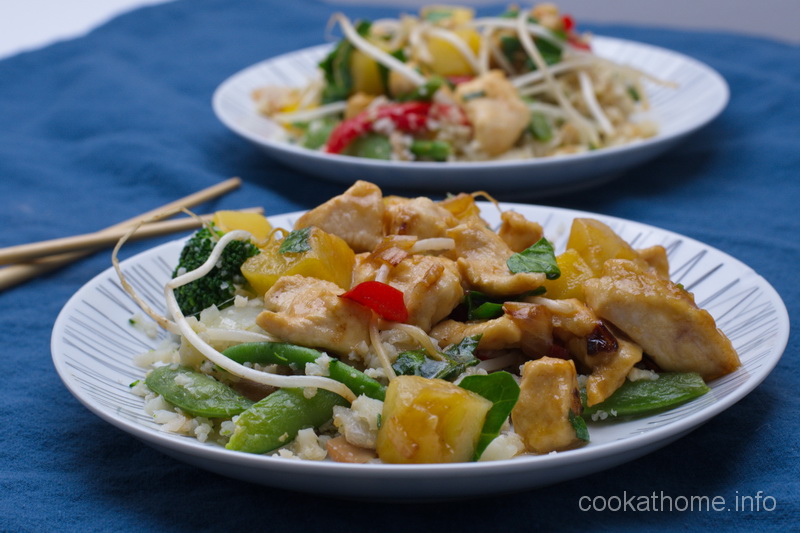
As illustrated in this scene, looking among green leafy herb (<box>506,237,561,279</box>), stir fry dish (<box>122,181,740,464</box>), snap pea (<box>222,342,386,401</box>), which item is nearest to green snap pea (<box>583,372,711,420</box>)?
Answer: stir fry dish (<box>122,181,740,464</box>)

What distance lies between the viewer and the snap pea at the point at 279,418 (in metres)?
1.91

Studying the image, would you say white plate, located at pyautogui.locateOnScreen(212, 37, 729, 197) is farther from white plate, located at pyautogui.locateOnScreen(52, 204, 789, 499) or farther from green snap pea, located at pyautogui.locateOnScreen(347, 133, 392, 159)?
white plate, located at pyautogui.locateOnScreen(52, 204, 789, 499)

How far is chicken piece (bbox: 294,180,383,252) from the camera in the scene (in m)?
2.45

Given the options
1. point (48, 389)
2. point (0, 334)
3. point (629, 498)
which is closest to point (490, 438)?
point (629, 498)

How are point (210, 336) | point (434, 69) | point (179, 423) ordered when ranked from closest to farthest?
point (179, 423) → point (210, 336) → point (434, 69)

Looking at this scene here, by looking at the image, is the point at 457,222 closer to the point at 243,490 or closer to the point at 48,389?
the point at 243,490

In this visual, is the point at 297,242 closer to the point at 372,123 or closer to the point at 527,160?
the point at 527,160

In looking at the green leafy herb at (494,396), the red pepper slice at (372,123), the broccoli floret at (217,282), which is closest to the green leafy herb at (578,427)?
the green leafy herb at (494,396)

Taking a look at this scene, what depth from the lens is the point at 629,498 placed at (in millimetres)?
1980

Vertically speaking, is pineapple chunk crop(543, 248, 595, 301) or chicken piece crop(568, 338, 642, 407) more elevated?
pineapple chunk crop(543, 248, 595, 301)

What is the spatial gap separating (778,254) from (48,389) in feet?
8.39

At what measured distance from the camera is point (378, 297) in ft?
6.93

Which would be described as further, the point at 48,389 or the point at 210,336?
the point at 48,389

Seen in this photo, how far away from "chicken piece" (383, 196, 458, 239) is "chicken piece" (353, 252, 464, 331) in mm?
175
